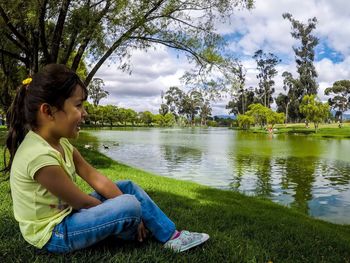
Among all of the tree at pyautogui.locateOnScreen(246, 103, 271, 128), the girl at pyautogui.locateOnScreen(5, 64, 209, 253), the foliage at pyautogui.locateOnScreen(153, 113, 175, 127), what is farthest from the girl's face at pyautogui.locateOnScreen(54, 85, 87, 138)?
the foliage at pyautogui.locateOnScreen(153, 113, 175, 127)

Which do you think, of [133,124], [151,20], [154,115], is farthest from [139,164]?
[154,115]

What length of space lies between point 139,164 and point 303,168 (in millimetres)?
7303

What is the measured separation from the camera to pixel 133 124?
109 m

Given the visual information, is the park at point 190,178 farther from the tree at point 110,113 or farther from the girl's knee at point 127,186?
the tree at point 110,113

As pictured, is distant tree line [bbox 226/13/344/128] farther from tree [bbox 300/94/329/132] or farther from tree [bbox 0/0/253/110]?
tree [bbox 0/0/253/110]

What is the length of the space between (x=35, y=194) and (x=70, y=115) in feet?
1.96

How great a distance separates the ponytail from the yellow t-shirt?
0.44ft

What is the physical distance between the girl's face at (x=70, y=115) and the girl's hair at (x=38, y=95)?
4 centimetres

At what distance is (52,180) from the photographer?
2.34 m

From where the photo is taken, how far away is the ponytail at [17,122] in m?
2.58

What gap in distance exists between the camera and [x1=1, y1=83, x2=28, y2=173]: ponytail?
2578mm

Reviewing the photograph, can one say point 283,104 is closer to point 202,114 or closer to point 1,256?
point 202,114

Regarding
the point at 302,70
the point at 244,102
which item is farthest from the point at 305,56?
Result: the point at 244,102

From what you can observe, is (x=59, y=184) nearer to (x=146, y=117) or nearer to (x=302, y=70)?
(x=302, y=70)
